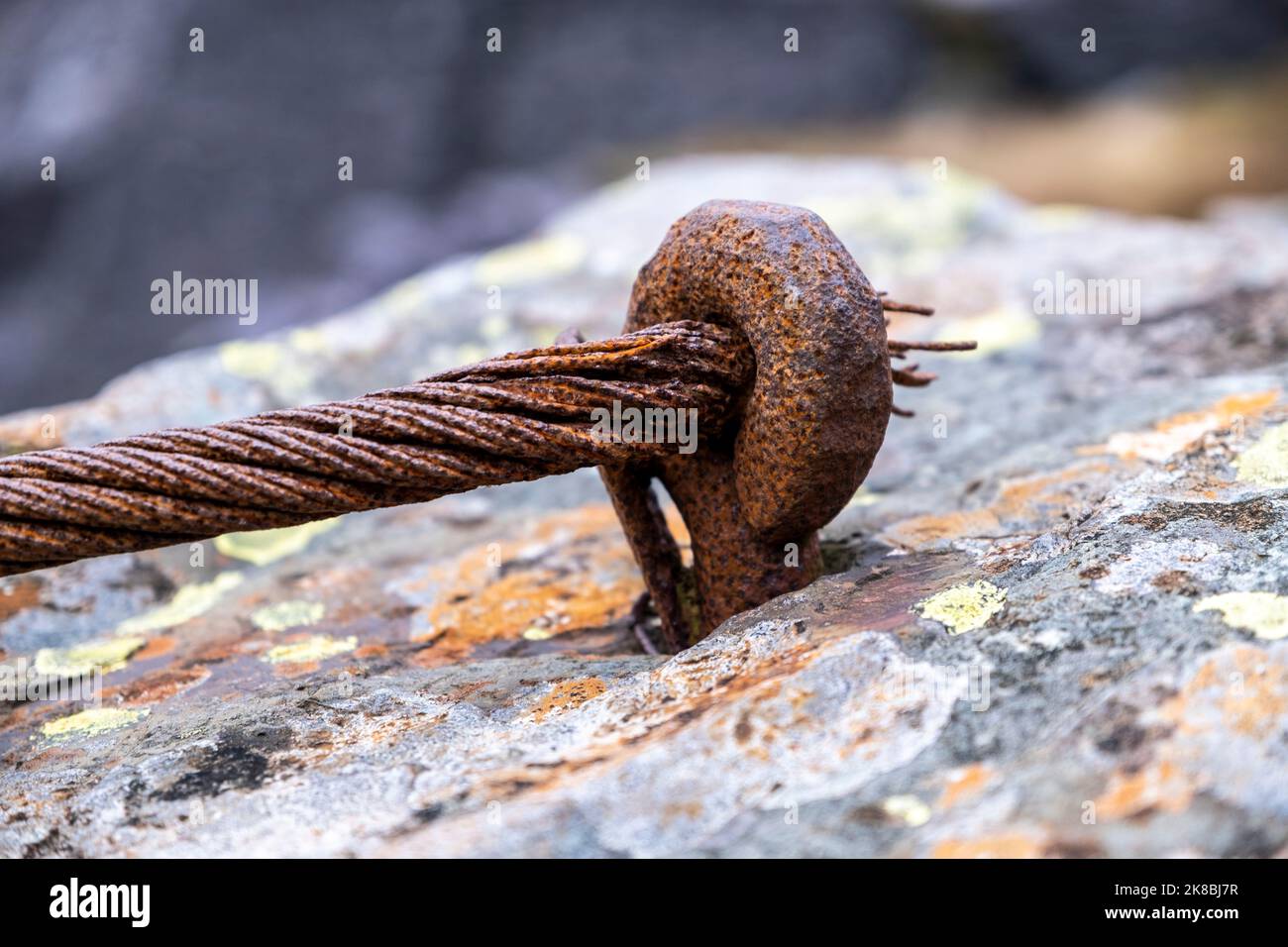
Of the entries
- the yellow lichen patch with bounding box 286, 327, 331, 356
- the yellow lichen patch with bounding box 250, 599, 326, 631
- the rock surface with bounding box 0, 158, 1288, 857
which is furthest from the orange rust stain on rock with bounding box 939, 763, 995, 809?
the yellow lichen patch with bounding box 286, 327, 331, 356

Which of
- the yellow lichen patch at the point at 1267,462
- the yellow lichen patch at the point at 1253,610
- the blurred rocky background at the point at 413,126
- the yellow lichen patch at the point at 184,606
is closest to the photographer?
the yellow lichen patch at the point at 1253,610

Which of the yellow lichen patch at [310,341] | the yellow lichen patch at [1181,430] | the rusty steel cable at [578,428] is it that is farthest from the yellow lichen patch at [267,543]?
the yellow lichen patch at [1181,430]

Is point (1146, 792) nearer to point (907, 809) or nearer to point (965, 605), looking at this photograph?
point (907, 809)

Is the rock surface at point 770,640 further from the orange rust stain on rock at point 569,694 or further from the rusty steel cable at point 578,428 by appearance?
the rusty steel cable at point 578,428

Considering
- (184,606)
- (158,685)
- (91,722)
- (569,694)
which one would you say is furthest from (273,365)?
(569,694)

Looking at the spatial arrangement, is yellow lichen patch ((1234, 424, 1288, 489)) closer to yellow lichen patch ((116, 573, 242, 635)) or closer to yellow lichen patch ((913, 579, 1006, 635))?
yellow lichen patch ((913, 579, 1006, 635))

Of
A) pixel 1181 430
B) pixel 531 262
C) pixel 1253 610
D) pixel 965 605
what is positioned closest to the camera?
pixel 1253 610
